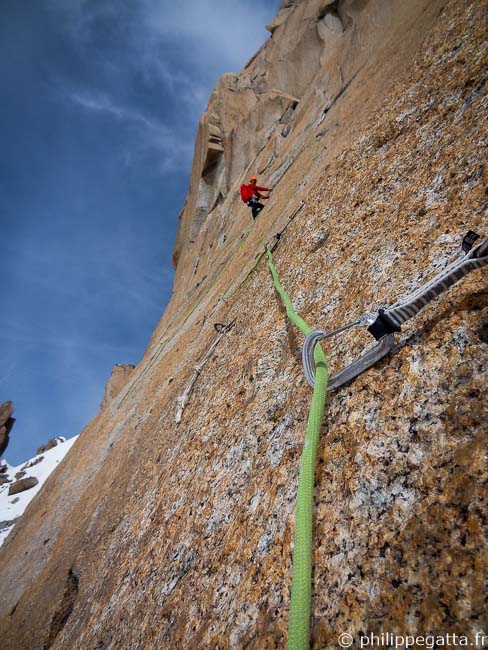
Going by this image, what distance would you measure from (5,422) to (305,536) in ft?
270

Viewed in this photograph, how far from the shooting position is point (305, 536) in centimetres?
193

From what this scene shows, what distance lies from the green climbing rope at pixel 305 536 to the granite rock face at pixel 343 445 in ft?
0.73

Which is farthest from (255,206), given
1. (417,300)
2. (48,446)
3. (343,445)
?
(48,446)

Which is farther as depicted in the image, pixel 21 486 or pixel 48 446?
pixel 48 446

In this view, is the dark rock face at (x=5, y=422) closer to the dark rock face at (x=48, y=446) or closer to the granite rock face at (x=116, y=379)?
the dark rock face at (x=48, y=446)

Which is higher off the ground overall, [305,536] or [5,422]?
[5,422]

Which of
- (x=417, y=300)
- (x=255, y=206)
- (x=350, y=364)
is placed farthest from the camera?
(x=255, y=206)

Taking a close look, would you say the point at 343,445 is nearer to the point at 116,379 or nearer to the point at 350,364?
the point at 350,364

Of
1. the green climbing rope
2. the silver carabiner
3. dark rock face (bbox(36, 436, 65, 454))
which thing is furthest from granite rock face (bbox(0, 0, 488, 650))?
dark rock face (bbox(36, 436, 65, 454))

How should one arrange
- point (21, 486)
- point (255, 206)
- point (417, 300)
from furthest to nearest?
point (21, 486)
point (255, 206)
point (417, 300)

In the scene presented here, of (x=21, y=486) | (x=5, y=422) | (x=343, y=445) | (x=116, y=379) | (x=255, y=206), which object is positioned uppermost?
(x=5, y=422)

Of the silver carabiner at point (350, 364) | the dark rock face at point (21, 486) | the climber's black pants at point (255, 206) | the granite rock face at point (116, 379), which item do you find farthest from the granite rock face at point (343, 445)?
the dark rock face at point (21, 486)

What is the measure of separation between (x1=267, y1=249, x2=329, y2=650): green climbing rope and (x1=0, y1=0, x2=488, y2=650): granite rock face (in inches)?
8.8

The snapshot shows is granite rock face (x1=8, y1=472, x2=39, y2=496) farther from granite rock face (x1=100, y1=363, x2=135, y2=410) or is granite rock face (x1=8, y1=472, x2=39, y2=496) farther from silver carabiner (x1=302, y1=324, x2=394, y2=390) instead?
silver carabiner (x1=302, y1=324, x2=394, y2=390)
